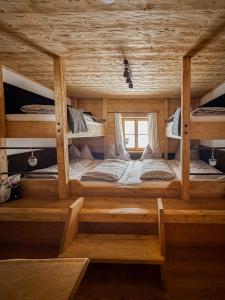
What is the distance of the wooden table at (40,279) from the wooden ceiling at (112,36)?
1.70 meters

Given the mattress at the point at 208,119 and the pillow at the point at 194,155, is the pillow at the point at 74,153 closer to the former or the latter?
the pillow at the point at 194,155

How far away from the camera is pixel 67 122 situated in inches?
109

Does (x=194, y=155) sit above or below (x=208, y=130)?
A: below

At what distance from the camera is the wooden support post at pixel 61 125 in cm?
252

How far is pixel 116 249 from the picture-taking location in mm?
2002

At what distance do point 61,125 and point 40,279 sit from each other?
5.70 ft

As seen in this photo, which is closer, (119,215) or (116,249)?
(116,249)

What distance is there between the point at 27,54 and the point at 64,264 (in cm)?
232

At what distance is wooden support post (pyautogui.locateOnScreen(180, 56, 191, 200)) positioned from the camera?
97.3 inches

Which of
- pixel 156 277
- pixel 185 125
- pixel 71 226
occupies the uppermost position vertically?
pixel 185 125

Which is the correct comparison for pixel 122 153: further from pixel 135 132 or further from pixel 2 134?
pixel 2 134

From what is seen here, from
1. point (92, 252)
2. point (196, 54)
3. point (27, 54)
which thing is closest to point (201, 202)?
point (92, 252)

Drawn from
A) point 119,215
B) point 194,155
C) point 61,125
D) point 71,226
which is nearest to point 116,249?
point 119,215

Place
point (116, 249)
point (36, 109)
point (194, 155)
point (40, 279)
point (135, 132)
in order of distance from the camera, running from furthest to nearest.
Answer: point (135, 132) → point (194, 155) → point (36, 109) → point (116, 249) → point (40, 279)
